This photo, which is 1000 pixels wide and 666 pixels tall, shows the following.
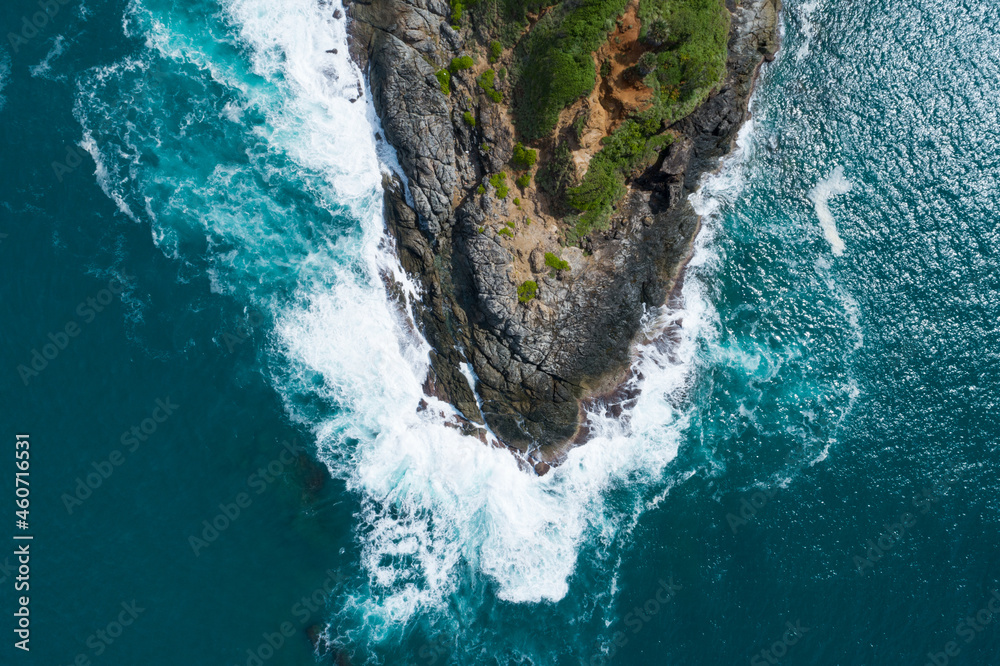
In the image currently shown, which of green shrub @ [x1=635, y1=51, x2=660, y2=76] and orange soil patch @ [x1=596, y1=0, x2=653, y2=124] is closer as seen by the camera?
orange soil patch @ [x1=596, y1=0, x2=653, y2=124]

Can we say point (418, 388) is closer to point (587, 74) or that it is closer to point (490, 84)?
point (490, 84)

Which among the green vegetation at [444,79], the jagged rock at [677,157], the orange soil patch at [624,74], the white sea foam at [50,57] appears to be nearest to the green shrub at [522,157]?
the orange soil patch at [624,74]

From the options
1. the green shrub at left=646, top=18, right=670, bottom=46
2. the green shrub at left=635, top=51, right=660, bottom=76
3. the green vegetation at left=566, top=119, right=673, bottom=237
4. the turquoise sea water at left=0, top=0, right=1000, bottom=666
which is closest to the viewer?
the green shrub at left=646, top=18, right=670, bottom=46

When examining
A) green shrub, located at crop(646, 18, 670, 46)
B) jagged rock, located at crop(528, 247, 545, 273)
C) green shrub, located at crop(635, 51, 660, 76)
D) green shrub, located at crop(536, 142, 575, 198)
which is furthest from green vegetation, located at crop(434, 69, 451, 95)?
green shrub, located at crop(646, 18, 670, 46)

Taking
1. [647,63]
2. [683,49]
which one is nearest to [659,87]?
[647,63]

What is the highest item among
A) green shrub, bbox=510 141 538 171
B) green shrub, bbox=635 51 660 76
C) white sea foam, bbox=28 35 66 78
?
green shrub, bbox=635 51 660 76

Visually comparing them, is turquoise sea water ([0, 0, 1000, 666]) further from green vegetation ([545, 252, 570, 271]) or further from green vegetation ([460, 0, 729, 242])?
green vegetation ([545, 252, 570, 271])

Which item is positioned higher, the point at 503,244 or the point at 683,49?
the point at 683,49
